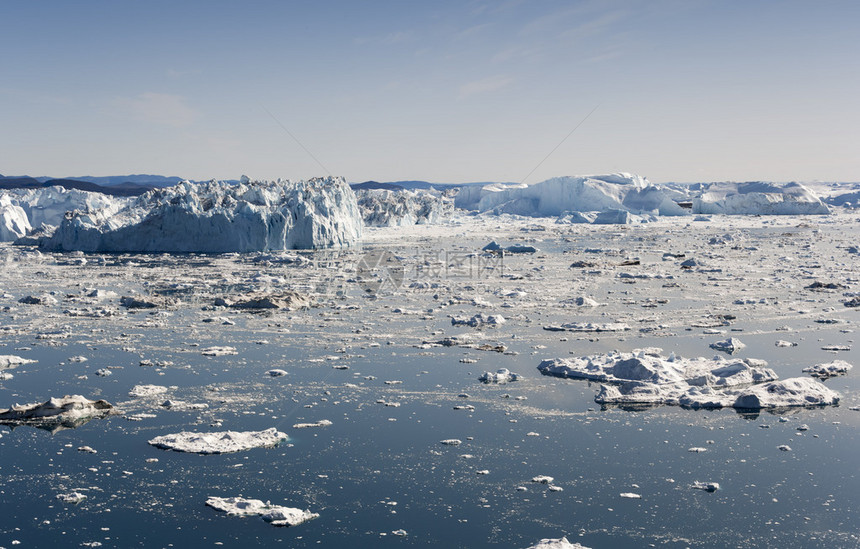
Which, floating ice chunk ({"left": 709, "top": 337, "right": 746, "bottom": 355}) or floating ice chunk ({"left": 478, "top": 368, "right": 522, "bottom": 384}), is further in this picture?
floating ice chunk ({"left": 709, "top": 337, "right": 746, "bottom": 355})

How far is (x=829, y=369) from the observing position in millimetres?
11414

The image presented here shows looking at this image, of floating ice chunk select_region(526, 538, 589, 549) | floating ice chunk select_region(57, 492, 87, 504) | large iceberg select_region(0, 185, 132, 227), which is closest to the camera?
floating ice chunk select_region(526, 538, 589, 549)

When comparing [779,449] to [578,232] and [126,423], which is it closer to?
[126,423]

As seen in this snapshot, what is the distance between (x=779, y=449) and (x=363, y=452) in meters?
4.82

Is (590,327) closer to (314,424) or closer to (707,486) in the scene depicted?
(314,424)

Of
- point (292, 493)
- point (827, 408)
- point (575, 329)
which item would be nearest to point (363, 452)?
point (292, 493)

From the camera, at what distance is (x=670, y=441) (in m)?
8.55

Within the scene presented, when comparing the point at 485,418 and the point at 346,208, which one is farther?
the point at 346,208

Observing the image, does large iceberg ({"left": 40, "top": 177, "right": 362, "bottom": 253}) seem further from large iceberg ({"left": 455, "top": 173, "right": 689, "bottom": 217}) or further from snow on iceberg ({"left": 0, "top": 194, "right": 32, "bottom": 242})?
large iceberg ({"left": 455, "top": 173, "right": 689, "bottom": 217})

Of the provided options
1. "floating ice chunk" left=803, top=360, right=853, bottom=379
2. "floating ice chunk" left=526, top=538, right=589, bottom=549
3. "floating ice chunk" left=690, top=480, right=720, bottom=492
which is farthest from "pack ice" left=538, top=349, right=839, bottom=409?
"floating ice chunk" left=526, top=538, right=589, bottom=549

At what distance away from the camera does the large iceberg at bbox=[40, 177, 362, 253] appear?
3152 cm

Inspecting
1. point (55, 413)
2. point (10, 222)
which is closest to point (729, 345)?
point (55, 413)

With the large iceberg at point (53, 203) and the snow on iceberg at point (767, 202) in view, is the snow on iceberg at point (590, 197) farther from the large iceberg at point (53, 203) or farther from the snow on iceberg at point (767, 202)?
the large iceberg at point (53, 203)

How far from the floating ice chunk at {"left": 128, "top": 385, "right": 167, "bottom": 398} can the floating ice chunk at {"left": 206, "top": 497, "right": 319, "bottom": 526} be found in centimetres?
381
